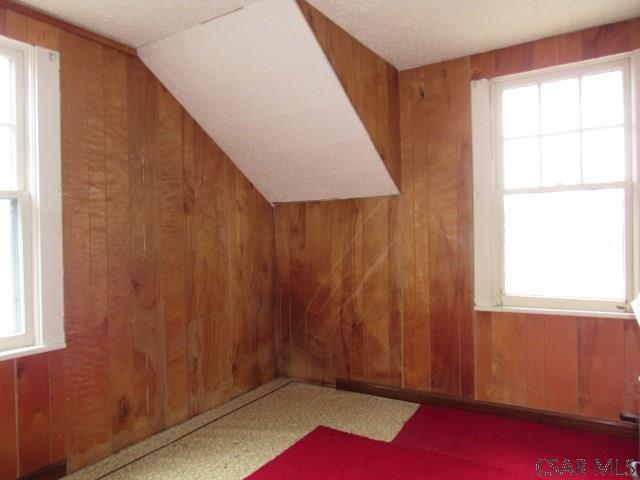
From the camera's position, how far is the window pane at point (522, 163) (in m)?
2.57

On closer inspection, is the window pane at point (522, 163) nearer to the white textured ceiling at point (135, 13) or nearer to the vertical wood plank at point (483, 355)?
the vertical wood plank at point (483, 355)

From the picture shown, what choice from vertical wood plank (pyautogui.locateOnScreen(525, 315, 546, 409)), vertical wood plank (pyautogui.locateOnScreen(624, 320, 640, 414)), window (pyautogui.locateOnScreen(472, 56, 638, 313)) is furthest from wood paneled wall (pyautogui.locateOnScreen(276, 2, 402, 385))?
vertical wood plank (pyautogui.locateOnScreen(624, 320, 640, 414))

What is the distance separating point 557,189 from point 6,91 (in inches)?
115

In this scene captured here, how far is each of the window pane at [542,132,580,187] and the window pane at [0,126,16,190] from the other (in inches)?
112

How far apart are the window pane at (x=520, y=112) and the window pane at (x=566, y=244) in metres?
0.40

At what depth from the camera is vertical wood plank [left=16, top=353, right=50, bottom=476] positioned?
74.0 inches

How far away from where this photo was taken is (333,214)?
3191 mm

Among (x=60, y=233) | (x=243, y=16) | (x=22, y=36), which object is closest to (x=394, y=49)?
(x=243, y=16)

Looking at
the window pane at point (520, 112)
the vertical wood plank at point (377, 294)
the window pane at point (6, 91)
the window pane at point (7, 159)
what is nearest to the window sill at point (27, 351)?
the window pane at point (7, 159)

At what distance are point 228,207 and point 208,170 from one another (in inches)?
11.8

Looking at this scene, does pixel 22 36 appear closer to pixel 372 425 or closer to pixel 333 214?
pixel 333 214

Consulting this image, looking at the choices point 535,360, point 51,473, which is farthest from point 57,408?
point 535,360

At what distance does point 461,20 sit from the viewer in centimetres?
224

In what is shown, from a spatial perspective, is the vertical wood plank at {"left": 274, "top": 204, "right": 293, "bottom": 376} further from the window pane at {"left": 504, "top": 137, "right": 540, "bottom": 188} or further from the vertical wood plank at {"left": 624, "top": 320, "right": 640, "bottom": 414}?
the vertical wood plank at {"left": 624, "top": 320, "right": 640, "bottom": 414}
